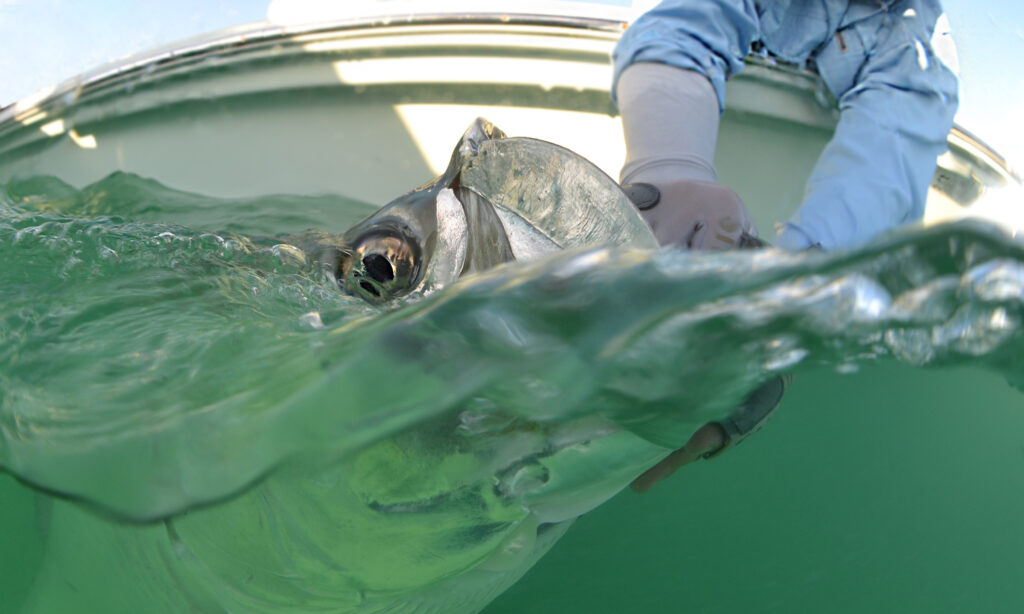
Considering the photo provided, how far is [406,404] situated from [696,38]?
1229 mm

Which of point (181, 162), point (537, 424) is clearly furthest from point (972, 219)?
point (181, 162)

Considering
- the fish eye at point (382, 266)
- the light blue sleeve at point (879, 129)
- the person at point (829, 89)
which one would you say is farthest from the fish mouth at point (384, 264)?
the light blue sleeve at point (879, 129)

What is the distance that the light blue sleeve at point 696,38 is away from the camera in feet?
4.52

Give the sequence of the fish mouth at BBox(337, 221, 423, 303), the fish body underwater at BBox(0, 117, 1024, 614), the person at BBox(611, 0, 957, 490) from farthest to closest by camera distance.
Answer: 1. the person at BBox(611, 0, 957, 490)
2. the fish mouth at BBox(337, 221, 423, 303)
3. the fish body underwater at BBox(0, 117, 1024, 614)

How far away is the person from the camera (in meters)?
1.26

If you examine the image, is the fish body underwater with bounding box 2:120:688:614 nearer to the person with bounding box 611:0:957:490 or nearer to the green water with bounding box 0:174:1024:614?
the green water with bounding box 0:174:1024:614

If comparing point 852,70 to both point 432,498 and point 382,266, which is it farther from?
point 432,498

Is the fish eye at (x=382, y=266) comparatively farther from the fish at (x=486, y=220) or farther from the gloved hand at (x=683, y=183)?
the gloved hand at (x=683, y=183)

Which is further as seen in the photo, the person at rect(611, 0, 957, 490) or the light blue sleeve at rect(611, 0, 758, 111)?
the light blue sleeve at rect(611, 0, 758, 111)

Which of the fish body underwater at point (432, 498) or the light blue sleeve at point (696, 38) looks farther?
the light blue sleeve at point (696, 38)

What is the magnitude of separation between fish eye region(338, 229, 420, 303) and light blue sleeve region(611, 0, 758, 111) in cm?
84

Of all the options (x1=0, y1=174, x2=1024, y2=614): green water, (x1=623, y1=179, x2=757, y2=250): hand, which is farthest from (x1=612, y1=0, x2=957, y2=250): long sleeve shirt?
(x1=0, y1=174, x2=1024, y2=614): green water

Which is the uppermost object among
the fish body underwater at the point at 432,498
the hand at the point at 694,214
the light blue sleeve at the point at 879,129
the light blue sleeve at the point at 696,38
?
the light blue sleeve at the point at 696,38

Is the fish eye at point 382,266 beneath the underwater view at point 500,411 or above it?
above
